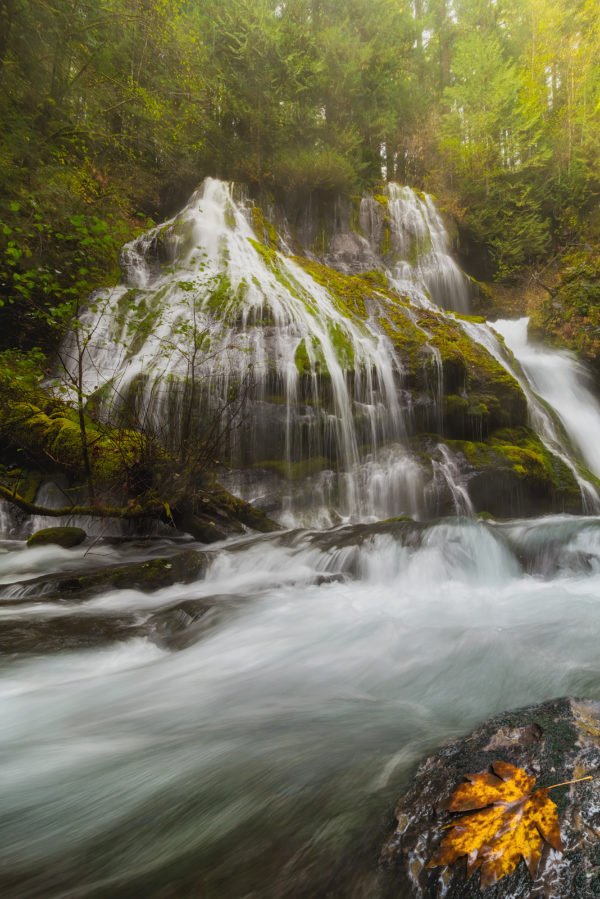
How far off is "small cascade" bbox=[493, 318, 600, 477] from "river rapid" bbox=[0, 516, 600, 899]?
5207 mm

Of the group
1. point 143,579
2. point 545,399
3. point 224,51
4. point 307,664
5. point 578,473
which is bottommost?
point 307,664

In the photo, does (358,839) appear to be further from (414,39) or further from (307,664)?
(414,39)

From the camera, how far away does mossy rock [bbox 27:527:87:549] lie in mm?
5410

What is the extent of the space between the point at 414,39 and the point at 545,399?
1746 cm

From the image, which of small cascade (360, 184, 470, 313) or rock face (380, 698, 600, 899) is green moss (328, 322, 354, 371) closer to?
small cascade (360, 184, 470, 313)

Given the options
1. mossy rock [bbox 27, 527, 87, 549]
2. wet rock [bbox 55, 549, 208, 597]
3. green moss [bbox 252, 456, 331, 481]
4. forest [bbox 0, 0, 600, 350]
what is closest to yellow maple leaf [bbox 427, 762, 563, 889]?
wet rock [bbox 55, 549, 208, 597]

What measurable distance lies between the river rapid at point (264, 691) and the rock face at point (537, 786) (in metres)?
0.08

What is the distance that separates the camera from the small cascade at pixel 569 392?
9289mm

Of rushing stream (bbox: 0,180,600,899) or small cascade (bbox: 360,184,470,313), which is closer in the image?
rushing stream (bbox: 0,180,600,899)

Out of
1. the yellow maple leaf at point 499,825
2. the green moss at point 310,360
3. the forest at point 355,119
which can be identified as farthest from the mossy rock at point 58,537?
the forest at point 355,119

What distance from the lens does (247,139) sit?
1473 centimetres

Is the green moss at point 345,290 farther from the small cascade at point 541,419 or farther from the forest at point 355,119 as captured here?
the forest at point 355,119

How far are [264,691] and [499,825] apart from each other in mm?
1910

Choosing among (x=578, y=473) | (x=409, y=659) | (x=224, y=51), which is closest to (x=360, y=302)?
(x=578, y=473)
